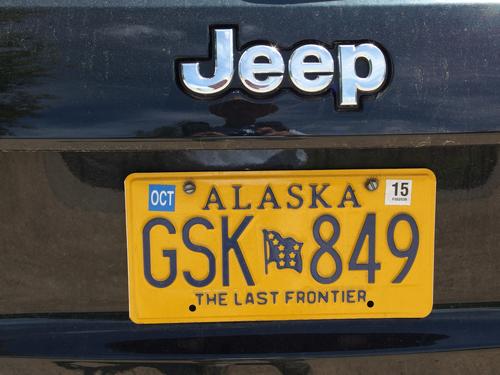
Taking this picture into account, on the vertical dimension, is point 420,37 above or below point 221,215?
above

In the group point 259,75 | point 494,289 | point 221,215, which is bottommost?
point 494,289

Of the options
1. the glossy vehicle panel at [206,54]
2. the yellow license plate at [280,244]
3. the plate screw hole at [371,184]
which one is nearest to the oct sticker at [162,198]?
the yellow license plate at [280,244]

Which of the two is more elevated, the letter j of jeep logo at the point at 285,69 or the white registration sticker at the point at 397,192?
the letter j of jeep logo at the point at 285,69

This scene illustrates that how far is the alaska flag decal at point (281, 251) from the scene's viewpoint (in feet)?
4.85

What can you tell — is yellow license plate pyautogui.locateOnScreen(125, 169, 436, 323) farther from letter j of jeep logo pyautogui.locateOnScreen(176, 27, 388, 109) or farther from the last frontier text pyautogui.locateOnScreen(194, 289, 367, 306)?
letter j of jeep logo pyautogui.locateOnScreen(176, 27, 388, 109)

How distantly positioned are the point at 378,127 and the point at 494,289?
0.47 meters

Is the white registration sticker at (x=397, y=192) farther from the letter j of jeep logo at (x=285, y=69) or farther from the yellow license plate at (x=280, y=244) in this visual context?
the letter j of jeep logo at (x=285, y=69)

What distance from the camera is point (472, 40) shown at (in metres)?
1.38

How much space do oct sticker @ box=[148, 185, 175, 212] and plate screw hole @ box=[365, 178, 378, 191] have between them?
397 millimetres

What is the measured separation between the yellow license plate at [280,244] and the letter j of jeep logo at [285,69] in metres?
0.18

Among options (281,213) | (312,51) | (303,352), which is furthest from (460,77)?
(303,352)

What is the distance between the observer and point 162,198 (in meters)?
1.46

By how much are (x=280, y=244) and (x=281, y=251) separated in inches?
0.6

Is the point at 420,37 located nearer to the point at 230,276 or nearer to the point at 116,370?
the point at 230,276
